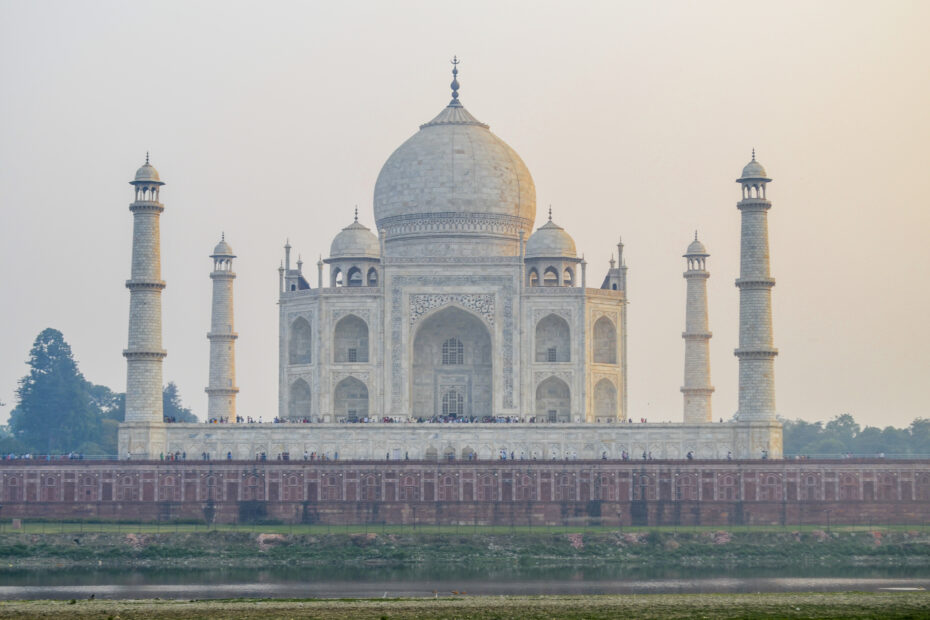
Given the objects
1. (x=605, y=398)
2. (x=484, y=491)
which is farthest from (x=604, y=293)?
(x=484, y=491)

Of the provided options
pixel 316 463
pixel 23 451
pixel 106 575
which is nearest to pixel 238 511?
pixel 316 463

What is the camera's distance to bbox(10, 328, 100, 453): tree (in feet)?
273

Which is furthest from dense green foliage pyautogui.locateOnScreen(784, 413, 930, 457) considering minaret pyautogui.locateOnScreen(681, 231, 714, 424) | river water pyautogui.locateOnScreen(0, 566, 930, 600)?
river water pyautogui.locateOnScreen(0, 566, 930, 600)

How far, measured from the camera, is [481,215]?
64.9 meters

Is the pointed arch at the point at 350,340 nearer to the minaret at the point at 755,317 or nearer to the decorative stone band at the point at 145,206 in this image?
the decorative stone band at the point at 145,206

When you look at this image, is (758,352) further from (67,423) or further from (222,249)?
(67,423)

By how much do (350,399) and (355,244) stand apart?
5.46 meters

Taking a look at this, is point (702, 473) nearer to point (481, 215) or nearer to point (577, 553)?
point (577, 553)

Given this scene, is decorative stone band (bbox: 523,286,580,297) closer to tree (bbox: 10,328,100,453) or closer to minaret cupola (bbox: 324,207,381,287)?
minaret cupola (bbox: 324,207,381,287)

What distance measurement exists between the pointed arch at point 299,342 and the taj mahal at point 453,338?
56 millimetres

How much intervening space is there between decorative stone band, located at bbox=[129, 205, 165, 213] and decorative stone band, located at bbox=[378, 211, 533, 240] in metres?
9.76

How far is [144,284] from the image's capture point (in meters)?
56.6

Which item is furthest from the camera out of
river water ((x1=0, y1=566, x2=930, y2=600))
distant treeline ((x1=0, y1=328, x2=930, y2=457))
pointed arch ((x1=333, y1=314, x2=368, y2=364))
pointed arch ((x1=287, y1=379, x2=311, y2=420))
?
distant treeline ((x1=0, y1=328, x2=930, y2=457))

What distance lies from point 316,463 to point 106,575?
9.57 meters
